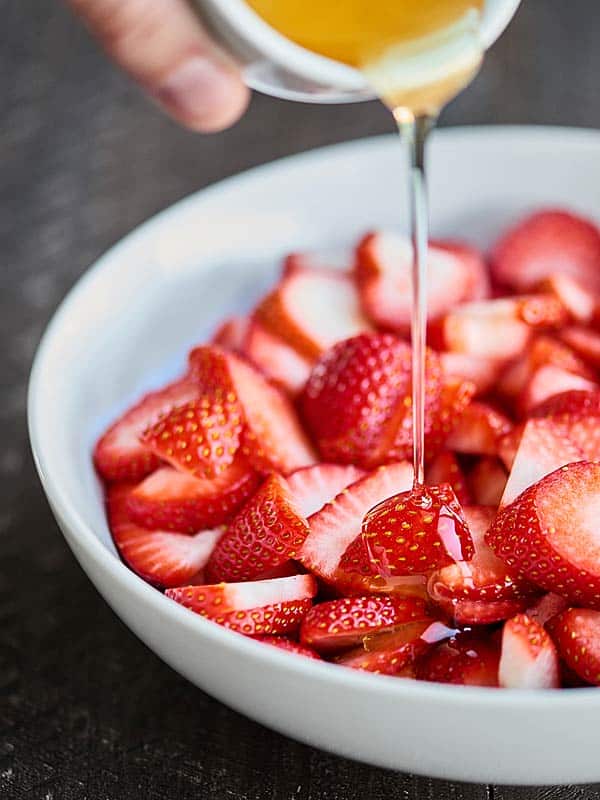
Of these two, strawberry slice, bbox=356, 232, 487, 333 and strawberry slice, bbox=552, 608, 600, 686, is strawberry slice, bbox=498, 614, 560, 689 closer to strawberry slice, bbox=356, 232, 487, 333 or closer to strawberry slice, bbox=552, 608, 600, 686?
strawberry slice, bbox=552, 608, 600, 686

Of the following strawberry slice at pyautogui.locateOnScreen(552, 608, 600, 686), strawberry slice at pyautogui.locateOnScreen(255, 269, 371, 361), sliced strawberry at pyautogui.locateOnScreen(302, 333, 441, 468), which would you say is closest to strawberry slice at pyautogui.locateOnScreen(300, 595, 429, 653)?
strawberry slice at pyautogui.locateOnScreen(552, 608, 600, 686)

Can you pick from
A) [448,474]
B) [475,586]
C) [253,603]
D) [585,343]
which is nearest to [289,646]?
[253,603]

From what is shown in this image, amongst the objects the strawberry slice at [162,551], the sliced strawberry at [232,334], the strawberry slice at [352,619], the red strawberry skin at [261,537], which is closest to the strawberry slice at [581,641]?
the strawberry slice at [352,619]

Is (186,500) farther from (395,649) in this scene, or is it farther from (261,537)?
(395,649)

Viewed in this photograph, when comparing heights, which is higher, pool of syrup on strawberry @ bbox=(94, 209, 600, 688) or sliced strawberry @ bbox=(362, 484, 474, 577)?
sliced strawberry @ bbox=(362, 484, 474, 577)

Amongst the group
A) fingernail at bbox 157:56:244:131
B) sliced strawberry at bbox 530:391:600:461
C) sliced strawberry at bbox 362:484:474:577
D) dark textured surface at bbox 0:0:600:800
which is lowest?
dark textured surface at bbox 0:0:600:800

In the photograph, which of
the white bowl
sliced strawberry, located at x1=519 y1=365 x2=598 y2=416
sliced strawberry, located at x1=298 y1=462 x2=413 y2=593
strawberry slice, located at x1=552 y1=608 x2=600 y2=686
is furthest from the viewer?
sliced strawberry, located at x1=519 y1=365 x2=598 y2=416

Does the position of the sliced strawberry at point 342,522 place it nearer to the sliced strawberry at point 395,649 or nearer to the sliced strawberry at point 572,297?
the sliced strawberry at point 395,649
